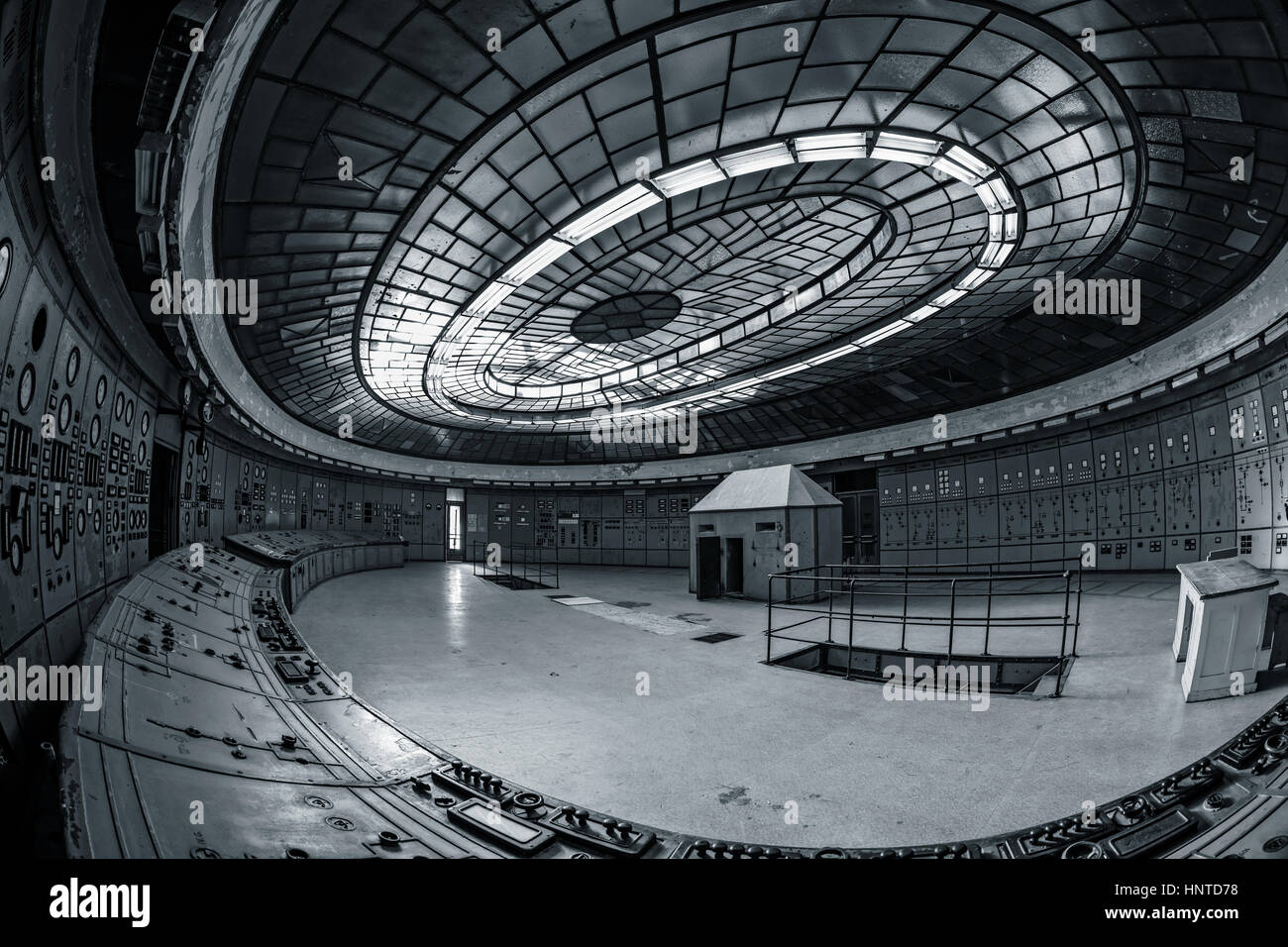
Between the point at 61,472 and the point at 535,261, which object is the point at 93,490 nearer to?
the point at 61,472

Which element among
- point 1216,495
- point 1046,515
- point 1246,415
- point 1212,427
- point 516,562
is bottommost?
point 516,562

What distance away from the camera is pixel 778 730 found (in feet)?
13.7

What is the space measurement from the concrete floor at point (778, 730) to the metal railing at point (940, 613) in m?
0.45

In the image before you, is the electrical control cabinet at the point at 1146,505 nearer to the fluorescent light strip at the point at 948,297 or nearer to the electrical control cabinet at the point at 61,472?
the fluorescent light strip at the point at 948,297

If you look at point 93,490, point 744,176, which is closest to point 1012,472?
point 744,176

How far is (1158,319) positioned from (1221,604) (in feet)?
29.7

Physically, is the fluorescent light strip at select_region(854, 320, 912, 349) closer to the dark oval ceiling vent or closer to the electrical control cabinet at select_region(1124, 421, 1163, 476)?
the dark oval ceiling vent

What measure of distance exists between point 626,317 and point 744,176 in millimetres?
4813

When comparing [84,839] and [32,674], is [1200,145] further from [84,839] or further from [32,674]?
[32,674]

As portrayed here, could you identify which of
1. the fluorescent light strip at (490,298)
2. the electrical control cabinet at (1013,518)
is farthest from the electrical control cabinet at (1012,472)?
the fluorescent light strip at (490,298)

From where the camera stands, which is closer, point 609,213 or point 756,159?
point 756,159

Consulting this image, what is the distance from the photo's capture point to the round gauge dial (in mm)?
2523

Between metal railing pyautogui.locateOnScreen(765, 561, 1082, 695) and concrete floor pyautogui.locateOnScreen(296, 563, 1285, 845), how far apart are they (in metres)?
0.45

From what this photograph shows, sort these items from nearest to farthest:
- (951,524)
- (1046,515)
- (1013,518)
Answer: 1. (1046,515)
2. (1013,518)
3. (951,524)
